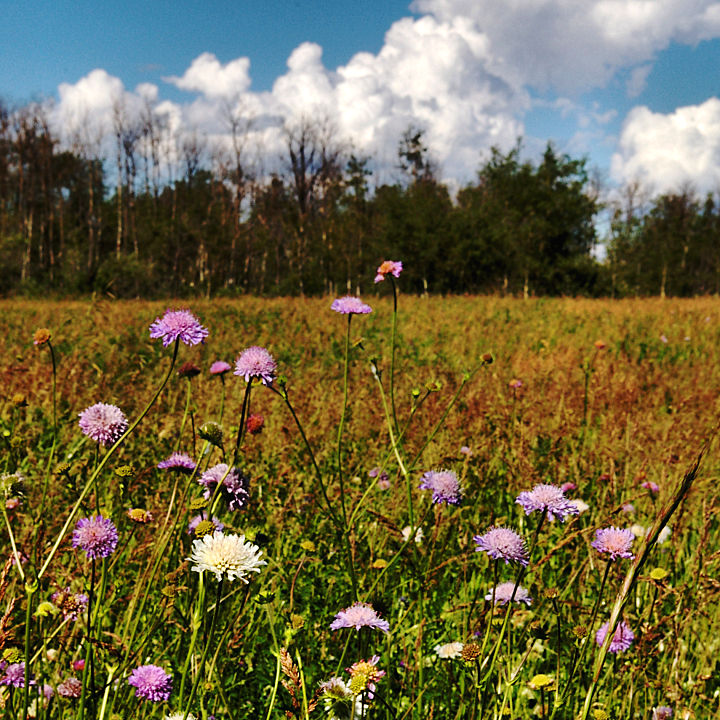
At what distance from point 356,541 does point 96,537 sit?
1.08 m

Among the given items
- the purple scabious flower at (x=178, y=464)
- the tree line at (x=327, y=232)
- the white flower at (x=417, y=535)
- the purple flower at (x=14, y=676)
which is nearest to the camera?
the purple flower at (x=14, y=676)

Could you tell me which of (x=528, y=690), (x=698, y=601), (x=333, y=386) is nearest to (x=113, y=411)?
(x=528, y=690)

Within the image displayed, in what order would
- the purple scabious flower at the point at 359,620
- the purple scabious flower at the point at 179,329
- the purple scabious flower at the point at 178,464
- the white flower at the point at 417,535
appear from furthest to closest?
1. the white flower at the point at 417,535
2. the purple scabious flower at the point at 178,464
3. the purple scabious flower at the point at 179,329
4. the purple scabious flower at the point at 359,620

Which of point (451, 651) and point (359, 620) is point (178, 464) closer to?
point (359, 620)

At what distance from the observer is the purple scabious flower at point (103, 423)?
126cm

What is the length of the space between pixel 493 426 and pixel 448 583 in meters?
1.16

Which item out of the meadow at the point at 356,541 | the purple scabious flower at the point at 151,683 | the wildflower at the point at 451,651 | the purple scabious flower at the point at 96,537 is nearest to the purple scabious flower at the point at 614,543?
the meadow at the point at 356,541

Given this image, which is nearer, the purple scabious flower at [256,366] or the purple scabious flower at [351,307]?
the purple scabious flower at [256,366]

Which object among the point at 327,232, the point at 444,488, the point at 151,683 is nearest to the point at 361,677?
the point at 151,683

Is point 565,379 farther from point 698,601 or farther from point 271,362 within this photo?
point 271,362

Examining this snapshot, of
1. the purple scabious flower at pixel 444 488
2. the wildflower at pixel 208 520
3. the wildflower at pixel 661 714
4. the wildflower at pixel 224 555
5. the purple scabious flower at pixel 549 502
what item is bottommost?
the wildflower at pixel 661 714

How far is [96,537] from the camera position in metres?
1.09

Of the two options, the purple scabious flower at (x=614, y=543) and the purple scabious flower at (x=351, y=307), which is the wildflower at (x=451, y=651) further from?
the purple scabious flower at (x=351, y=307)

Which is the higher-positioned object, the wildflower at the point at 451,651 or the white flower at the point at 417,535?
the white flower at the point at 417,535
